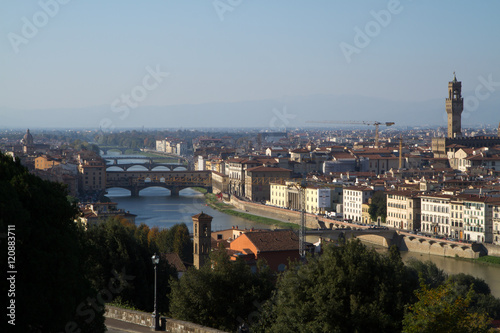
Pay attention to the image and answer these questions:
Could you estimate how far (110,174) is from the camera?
34.6m

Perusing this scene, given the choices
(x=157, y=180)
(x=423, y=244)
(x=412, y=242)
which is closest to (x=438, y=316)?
(x=423, y=244)

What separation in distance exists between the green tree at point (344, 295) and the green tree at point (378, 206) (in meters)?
16.6

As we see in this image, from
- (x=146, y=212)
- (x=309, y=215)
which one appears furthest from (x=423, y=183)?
(x=146, y=212)

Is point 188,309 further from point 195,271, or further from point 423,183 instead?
point 423,183

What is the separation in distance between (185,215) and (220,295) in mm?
17534

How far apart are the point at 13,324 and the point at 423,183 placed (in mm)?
19732

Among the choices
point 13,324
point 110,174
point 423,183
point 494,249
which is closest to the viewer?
point 13,324

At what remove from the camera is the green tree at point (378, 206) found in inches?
862

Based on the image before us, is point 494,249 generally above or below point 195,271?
below

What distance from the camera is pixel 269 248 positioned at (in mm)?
10391

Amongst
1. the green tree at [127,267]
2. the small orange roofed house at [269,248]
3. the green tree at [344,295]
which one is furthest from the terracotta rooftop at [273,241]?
the green tree at [344,295]

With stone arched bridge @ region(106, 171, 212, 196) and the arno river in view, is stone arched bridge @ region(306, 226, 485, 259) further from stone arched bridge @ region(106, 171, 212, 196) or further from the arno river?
stone arched bridge @ region(106, 171, 212, 196)

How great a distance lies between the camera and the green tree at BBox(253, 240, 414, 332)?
198 inches

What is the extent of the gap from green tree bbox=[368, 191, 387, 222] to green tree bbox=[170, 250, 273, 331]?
51.8ft
